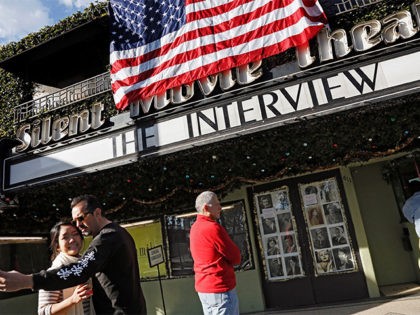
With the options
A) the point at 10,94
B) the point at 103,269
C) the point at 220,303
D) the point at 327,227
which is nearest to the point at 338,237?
the point at 327,227

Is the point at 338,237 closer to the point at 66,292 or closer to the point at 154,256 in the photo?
the point at 154,256

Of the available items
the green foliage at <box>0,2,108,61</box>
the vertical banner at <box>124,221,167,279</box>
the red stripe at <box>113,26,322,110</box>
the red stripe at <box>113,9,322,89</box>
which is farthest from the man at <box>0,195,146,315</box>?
the green foliage at <box>0,2,108,61</box>

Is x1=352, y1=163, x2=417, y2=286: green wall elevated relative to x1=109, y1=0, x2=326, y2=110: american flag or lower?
lower

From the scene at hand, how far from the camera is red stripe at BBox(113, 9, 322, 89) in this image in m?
5.90

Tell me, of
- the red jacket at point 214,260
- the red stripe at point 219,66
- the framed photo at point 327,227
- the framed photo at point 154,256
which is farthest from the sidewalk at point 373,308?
the red stripe at point 219,66

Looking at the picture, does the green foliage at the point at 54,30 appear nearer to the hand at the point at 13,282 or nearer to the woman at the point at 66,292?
the woman at the point at 66,292

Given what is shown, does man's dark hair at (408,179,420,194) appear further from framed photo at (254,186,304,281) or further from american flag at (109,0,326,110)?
american flag at (109,0,326,110)

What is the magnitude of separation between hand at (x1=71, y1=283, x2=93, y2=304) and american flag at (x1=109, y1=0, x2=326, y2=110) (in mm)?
4824

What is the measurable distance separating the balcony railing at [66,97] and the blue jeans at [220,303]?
240 inches

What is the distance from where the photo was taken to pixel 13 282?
1.71 m

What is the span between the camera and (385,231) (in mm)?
7785

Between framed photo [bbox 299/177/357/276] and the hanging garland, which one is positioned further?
framed photo [bbox 299/177/357/276]

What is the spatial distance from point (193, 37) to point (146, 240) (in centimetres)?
509

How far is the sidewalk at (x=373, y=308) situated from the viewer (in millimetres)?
5652
